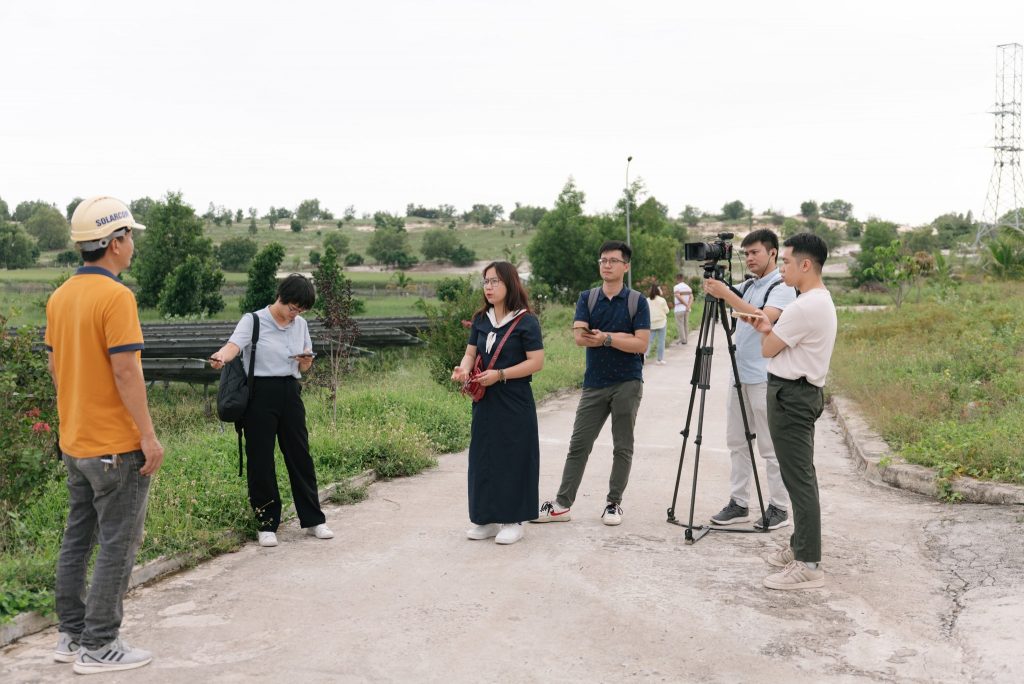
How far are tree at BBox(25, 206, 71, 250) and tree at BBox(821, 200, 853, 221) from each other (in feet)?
430

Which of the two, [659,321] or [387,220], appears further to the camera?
[387,220]

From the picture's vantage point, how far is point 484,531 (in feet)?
21.2

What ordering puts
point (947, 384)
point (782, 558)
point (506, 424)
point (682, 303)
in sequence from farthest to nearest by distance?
1. point (682, 303)
2. point (947, 384)
3. point (506, 424)
4. point (782, 558)

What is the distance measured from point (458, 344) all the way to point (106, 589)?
439 inches

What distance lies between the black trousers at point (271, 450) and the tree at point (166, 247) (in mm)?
65167

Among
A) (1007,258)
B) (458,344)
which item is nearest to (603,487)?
(458,344)

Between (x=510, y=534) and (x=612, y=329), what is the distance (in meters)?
1.65

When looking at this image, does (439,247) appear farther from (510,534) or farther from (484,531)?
(510,534)

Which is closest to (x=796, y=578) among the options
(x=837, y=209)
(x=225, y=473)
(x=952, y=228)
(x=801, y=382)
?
(x=801, y=382)

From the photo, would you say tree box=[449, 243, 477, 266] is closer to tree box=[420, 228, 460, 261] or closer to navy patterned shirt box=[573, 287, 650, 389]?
tree box=[420, 228, 460, 261]

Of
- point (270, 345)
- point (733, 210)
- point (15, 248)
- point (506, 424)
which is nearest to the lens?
point (270, 345)

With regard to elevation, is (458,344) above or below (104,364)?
below

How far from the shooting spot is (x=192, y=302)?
204 ft

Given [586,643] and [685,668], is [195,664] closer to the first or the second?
[586,643]
